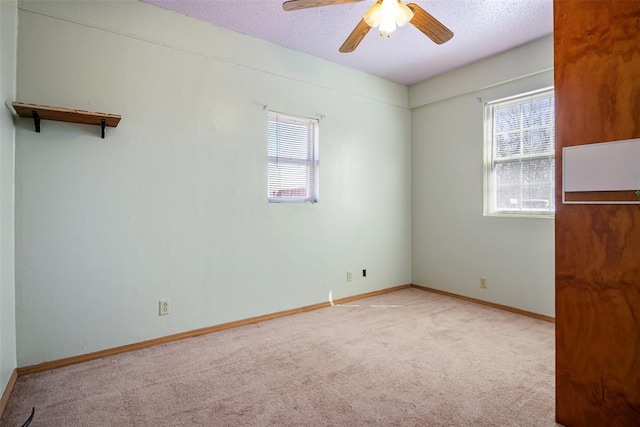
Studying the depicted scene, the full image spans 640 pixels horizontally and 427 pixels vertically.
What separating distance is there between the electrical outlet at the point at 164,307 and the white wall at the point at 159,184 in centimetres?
4

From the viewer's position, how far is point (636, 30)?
153cm

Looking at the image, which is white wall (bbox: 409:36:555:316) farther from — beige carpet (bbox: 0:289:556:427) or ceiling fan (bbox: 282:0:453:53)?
ceiling fan (bbox: 282:0:453:53)

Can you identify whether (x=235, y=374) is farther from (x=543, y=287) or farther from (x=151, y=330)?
(x=543, y=287)

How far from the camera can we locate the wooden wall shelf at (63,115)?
2166mm

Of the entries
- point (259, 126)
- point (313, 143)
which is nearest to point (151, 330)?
point (259, 126)

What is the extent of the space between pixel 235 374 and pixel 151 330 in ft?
3.16

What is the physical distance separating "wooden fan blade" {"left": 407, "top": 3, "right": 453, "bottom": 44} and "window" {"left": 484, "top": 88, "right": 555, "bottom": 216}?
69.3 inches

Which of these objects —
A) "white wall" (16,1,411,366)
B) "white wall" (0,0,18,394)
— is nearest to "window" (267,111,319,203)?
"white wall" (16,1,411,366)

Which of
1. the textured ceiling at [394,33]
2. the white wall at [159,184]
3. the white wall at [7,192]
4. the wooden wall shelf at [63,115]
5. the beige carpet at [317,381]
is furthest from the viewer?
the textured ceiling at [394,33]

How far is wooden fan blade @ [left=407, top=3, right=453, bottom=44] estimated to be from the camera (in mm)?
2088

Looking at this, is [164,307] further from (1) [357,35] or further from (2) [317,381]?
(1) [357,35]

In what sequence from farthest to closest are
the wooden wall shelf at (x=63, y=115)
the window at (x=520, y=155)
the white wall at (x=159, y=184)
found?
the window at (x=520, y=155) < the white wall at (x=159, y=184) < the wooden wall shelf at (x=63, y=115)

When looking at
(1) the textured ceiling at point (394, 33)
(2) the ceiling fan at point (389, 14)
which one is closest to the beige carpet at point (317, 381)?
(2) the ceiling fan at point (389, 14)

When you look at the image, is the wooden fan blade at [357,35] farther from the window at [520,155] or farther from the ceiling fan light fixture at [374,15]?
the window at [520,155]
